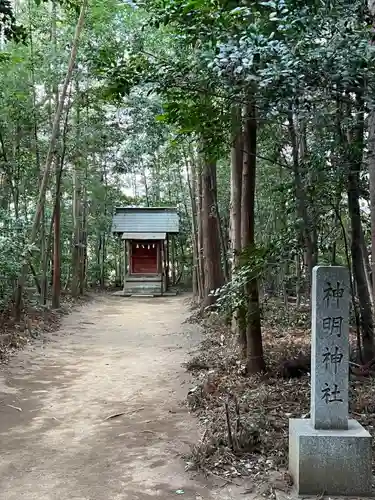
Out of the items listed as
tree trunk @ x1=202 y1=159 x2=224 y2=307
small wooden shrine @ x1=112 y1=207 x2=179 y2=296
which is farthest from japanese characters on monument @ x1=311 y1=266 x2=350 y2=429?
small wooden shrine @ x1=112 y1=207 x2=179 y2=296

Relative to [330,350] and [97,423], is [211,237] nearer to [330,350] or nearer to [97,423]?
[97,423]

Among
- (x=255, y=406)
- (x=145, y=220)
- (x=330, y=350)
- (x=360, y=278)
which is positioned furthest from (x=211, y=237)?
(x=145, y=220)

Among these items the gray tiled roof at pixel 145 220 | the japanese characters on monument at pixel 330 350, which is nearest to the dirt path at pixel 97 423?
the japanese characters on monument at pixel 330 350

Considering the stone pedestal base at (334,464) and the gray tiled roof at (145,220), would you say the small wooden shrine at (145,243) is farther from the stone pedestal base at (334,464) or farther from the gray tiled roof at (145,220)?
the stone pedestal base at (334,464)

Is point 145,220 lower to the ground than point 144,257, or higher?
higher

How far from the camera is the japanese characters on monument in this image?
3.83 metres

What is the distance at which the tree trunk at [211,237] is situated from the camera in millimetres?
13984

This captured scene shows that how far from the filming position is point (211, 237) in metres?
14.4

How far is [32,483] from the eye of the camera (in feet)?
13.3

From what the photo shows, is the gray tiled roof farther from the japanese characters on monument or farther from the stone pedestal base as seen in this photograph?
the stone pedestal base

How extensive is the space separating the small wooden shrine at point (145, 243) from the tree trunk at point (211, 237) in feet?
36.0

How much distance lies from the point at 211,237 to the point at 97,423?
921 cm

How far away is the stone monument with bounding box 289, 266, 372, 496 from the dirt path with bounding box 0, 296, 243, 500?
650 millimetres

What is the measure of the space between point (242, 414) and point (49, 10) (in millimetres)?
13089
